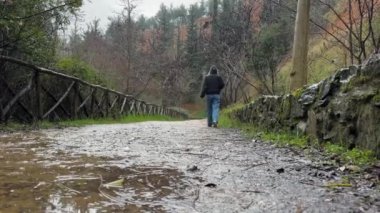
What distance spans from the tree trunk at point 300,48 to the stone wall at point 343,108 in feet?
9.19

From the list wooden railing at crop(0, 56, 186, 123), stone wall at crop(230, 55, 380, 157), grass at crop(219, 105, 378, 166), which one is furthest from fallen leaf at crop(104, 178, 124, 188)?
wooden railing at crop(0, 56, 186, 123)

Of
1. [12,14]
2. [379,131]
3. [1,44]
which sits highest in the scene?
[12,14]

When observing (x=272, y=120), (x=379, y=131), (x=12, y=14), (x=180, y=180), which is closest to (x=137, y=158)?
(x=180, y=180)

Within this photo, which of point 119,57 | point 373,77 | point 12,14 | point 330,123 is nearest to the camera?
point 373,77

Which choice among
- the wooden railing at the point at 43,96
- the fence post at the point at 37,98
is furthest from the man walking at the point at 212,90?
the fence post at the point at 37,98

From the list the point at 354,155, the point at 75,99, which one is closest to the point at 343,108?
the point at 354,155

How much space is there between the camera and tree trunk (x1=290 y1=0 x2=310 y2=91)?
30.2 feet

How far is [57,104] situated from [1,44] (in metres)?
1.76

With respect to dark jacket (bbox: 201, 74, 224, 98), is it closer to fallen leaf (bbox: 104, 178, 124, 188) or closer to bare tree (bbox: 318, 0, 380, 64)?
bare tree (bbox: 318, 0, 380, 64)

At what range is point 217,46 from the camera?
800 inches

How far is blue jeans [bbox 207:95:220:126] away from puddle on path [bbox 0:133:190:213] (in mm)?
7776

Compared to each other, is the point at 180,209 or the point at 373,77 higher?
the point at 373,77

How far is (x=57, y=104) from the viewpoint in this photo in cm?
1002

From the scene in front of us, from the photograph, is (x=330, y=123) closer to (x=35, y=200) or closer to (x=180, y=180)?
(x=180, y=180)
